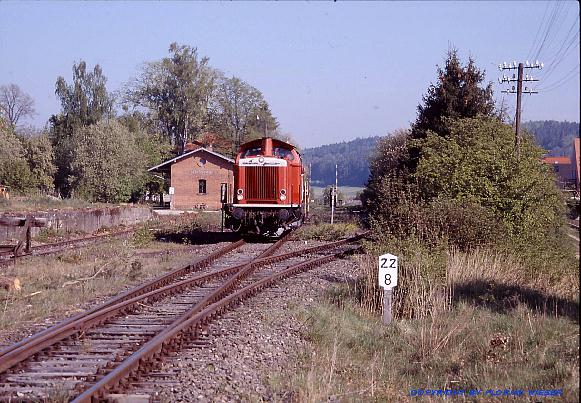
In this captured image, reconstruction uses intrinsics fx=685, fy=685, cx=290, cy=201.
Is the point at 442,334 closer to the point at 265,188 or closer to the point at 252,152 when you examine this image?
the point at 265,188

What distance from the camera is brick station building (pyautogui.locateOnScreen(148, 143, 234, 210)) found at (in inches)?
2346

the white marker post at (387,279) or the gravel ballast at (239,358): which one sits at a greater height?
the white marker post at (387,279)

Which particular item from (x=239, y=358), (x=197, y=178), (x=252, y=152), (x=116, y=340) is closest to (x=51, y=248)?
(x=252, y=152)

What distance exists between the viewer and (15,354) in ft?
24.1

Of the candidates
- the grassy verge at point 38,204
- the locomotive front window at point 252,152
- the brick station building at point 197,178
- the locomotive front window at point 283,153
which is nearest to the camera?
the locomotive front window at point 283,153

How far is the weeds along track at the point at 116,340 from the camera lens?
660 cm

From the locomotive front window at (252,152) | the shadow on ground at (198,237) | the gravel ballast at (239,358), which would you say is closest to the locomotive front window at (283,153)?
the locomotive front window at (252,152)

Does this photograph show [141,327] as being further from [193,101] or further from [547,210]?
[193,101]

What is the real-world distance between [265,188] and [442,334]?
46.1ft

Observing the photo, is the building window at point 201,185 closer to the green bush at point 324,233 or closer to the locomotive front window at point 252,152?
the green bush at point 324,233

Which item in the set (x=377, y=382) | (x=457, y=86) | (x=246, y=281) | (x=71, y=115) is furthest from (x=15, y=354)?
(x=71, y=115)

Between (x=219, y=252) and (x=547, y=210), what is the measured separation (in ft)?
31.7

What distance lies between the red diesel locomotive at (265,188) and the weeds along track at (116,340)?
7920mm

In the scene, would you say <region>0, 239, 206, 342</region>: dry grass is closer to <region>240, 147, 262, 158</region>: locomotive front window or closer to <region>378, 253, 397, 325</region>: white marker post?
<region>240, 147, 262, 158</region>: locomotive front window
